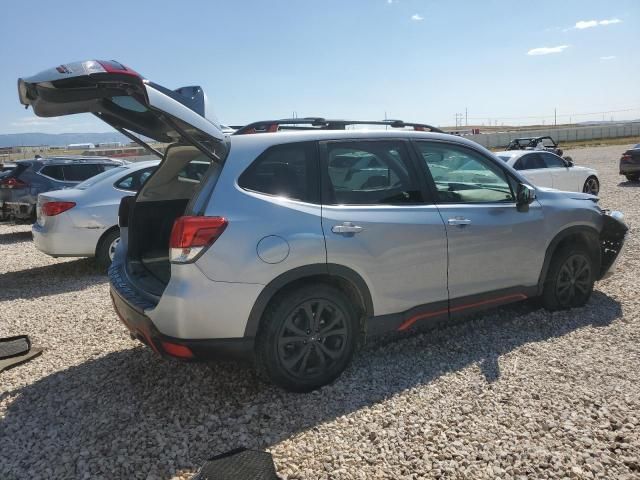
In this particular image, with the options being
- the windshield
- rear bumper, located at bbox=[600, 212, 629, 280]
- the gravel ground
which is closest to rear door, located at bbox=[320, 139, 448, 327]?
the gravel ground

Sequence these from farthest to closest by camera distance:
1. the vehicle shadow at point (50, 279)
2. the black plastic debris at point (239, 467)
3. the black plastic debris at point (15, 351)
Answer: the vehicle shadow at point (50, 279) → the black plastic debris at point (15, 351) → the black plastic debris at point (239, 467)

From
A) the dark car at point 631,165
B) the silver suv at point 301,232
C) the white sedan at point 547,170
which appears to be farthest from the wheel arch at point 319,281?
the dark car at point 631,165

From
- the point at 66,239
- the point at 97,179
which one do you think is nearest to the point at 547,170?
the point at 97,179

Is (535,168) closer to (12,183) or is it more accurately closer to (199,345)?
(199,345)

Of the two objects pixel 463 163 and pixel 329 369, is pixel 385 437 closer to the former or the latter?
pixel 329 369

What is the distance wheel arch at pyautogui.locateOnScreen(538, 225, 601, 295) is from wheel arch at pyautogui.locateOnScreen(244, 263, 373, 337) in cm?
199

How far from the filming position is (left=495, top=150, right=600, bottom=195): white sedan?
1241 cm

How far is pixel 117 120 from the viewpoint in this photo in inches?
152

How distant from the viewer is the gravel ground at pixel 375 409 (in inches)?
112

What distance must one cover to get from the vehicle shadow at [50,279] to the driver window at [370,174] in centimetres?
468

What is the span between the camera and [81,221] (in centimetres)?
720

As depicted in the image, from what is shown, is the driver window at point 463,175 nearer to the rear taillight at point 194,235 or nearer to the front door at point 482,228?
the front door at point 482,228

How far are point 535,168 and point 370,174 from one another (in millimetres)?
10116

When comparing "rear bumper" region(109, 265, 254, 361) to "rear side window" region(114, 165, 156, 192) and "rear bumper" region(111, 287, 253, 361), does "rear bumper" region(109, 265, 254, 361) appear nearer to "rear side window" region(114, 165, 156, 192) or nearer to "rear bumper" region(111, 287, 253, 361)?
"rear bumper" region(111, 287, 253, 361)
